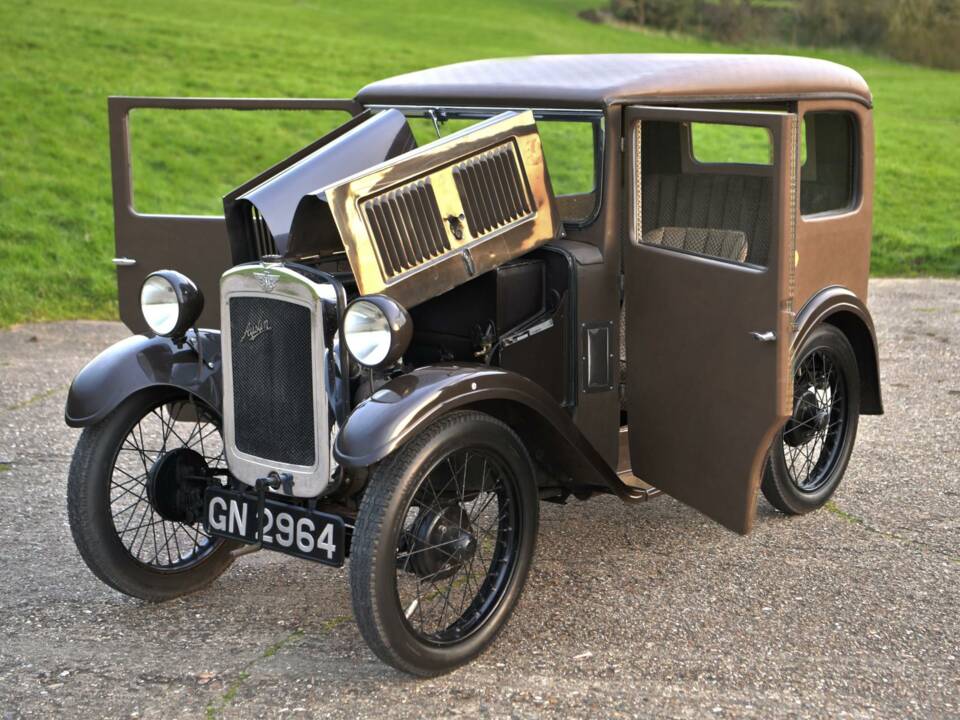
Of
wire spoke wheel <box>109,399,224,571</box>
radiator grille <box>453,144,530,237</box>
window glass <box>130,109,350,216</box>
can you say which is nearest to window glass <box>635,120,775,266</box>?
radiator grille <box>453,144,530,237</box>

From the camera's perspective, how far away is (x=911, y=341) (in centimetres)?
818

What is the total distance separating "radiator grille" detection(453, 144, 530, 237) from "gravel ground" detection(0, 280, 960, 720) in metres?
1.37

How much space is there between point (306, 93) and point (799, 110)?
13.1 metres

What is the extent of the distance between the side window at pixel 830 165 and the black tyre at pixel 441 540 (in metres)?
2.16

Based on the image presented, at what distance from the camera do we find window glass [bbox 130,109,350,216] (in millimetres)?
12758

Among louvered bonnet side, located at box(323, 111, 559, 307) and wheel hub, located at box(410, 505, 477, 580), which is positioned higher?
louvered bonnet side, located at box(323, 111, 559, 307)

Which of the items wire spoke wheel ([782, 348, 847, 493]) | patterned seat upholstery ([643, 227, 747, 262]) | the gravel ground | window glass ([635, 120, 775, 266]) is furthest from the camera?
wire spoke wheel ([782, 348, 847, 493])

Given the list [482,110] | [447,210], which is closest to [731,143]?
[482,110]

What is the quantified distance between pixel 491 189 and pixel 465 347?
0.58 metres

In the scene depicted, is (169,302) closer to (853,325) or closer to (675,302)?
(675,302)

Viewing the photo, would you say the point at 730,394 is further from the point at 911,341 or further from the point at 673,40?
the point at 673,40

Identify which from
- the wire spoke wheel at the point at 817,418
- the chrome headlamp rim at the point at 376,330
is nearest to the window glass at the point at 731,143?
the wire spoke wheel at the point at 817,418

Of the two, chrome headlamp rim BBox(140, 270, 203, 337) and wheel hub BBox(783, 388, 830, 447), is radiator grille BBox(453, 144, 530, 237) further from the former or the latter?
wheel hub BBox(783, 388, 830, 447)

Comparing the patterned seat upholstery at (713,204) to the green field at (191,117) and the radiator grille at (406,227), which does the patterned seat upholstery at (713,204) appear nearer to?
the radiator grille at (406,227)
